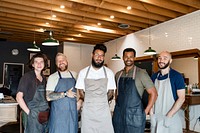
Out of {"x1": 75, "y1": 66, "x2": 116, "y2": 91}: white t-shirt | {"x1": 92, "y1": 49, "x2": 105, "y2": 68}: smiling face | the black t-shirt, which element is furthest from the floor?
{"x1": 92, "y1": 49, "x2": 105, "y2": 68}: smiling face

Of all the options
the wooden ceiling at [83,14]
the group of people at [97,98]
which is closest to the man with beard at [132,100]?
the group of people at [97,98]

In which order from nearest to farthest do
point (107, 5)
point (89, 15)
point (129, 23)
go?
1. point (107, 5)
2. point (89, 15)
3. point (129, 23)

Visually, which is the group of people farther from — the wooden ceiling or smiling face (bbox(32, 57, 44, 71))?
the wooden ceiling

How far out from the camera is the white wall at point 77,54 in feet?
31.0

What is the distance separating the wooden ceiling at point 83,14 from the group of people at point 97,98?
245 centimetres

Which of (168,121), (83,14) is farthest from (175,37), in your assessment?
(168,121)

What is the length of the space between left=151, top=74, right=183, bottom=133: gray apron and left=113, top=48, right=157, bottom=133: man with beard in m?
0.16

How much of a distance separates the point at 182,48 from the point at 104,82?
3898mm

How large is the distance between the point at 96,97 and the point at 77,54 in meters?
7.34

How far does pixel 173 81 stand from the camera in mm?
2682

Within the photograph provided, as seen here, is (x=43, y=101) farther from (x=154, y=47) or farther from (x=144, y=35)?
(x=144, y=35)

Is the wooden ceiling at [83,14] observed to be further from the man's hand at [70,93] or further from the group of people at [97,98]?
the man's hand at [70,93]

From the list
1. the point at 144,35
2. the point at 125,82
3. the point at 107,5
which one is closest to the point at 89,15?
the point at 107,5

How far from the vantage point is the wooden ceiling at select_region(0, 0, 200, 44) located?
4.83m
